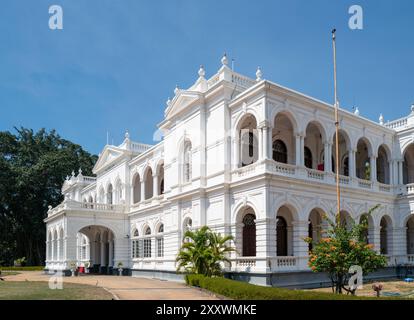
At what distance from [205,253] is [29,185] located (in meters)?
36.8

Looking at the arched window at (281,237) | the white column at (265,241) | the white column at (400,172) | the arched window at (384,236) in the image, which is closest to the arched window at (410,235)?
the arched window at (384,236)

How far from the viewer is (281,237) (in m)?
24.6

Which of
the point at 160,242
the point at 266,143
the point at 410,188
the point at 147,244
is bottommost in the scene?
the point at 147,244

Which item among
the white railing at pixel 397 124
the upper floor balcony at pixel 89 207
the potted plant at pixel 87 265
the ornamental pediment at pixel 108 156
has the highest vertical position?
the white railing at pixel 397 124

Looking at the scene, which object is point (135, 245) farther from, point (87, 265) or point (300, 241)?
point (300, 241)

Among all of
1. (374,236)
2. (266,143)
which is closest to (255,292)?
(266,143)

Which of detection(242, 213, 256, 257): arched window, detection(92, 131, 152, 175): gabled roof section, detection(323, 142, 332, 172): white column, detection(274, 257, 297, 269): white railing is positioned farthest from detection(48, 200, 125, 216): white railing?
detection(323, 142, 332, 172): white column

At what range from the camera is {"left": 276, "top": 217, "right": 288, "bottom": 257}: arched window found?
24281 mm

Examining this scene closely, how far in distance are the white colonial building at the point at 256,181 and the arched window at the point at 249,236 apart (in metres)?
0.05

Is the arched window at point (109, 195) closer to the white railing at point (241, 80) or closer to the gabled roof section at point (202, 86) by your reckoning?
the gabled roof section at point (202, 86)

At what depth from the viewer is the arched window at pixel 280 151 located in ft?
86.9

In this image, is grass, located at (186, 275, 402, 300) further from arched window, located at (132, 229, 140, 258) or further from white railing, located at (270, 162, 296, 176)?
arched window, located at (132, 229, 140, 258)

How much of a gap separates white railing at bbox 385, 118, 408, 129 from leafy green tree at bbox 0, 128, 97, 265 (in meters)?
37.7

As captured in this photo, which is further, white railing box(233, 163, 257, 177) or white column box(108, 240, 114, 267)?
white column box(108, 240, 114, 267)
